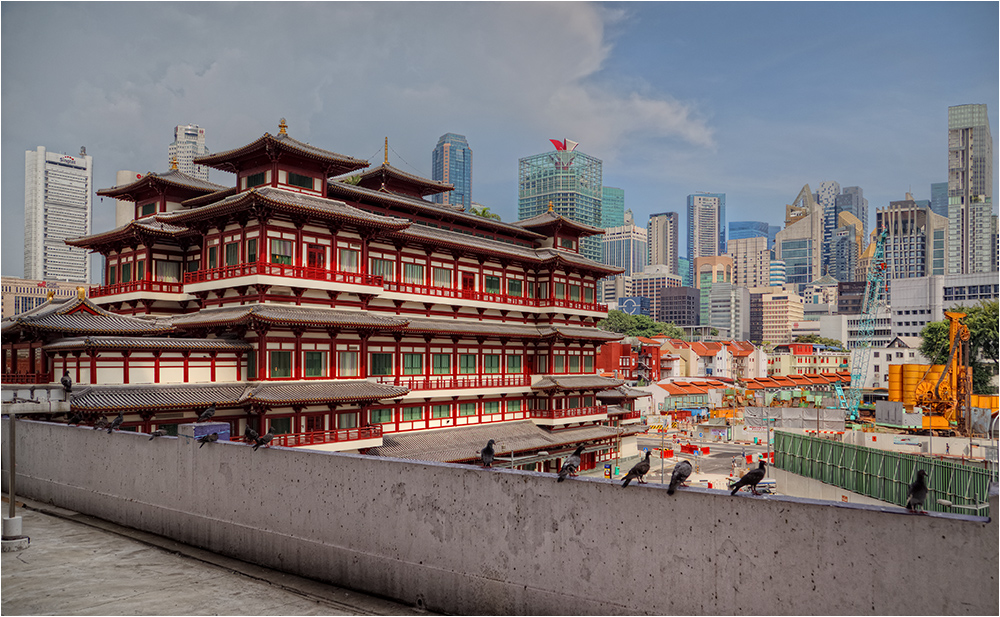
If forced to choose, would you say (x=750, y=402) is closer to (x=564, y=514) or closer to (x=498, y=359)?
(x=498, y=359)

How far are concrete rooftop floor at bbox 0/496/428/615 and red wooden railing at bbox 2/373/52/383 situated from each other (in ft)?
44.8

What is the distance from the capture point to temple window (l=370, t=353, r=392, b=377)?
135 feet

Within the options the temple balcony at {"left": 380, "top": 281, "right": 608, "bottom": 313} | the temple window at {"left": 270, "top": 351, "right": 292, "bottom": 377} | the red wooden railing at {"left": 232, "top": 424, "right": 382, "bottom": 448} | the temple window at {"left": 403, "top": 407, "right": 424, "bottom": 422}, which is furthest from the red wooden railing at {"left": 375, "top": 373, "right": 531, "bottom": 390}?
the temple window at {"left": 270, "top": 351, "right": 292, "bottom": 377}

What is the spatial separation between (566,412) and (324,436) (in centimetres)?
2326

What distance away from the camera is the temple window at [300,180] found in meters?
39.0

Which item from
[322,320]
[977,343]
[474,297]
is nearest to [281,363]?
[322,320]

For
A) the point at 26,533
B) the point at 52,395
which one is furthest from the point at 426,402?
the point at 26,533

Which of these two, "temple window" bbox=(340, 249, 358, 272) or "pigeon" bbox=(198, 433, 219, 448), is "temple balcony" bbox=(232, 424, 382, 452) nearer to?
"temple window" bbox=(340, 249, 358, 272)

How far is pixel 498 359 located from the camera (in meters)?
50.0

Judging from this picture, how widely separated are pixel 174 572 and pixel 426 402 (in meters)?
27.1

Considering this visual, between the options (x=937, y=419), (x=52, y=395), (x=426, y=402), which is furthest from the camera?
(x=937, y=419)

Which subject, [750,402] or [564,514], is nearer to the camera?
[564,514]

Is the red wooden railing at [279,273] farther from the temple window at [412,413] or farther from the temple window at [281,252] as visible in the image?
the temple window at [412,413]

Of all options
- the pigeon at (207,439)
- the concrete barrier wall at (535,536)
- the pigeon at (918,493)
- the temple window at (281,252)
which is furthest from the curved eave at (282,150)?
the pigeon at (918,493)
